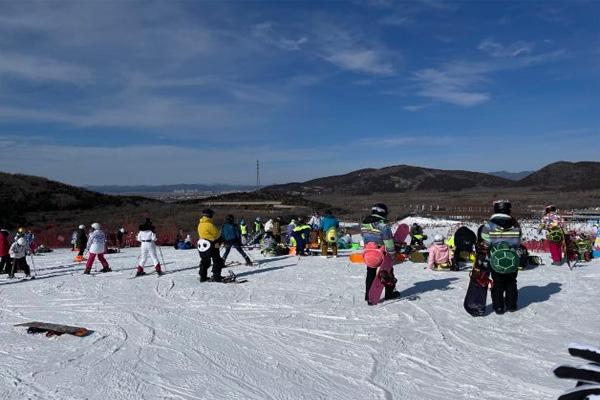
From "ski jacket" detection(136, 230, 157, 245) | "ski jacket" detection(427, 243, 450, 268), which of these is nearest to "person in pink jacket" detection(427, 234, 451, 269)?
"ski jacket" detection(427, 243, 450, 268)

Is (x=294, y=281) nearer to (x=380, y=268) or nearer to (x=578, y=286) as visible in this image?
(x=380, y=268)

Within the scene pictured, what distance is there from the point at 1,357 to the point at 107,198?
186ft

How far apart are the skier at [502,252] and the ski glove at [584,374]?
5474 mm

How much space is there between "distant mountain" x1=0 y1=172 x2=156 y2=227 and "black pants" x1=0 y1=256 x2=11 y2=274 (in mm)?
32925

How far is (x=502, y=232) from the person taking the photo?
26.7 ft

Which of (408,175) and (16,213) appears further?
(408,175)

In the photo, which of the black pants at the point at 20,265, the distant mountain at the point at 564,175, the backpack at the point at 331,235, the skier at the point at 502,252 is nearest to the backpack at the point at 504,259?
the skier at the point at 502,252

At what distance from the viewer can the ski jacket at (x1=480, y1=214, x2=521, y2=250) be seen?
809cm

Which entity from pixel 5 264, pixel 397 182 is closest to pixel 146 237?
pixel 5 264

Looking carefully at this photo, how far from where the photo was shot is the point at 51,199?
53.9 m

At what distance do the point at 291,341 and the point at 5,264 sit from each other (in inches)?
443

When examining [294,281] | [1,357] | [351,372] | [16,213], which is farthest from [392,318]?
[16,213]

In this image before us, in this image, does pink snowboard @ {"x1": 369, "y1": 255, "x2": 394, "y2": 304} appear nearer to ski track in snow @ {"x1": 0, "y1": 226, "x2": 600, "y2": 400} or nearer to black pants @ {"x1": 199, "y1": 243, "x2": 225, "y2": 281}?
ski track in snow @ {"x1": 0, "y1": 226, "x2": 600, "y2": 400}

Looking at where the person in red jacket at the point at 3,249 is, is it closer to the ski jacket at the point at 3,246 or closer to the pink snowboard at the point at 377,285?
the ski jacket at the point at 3,246
